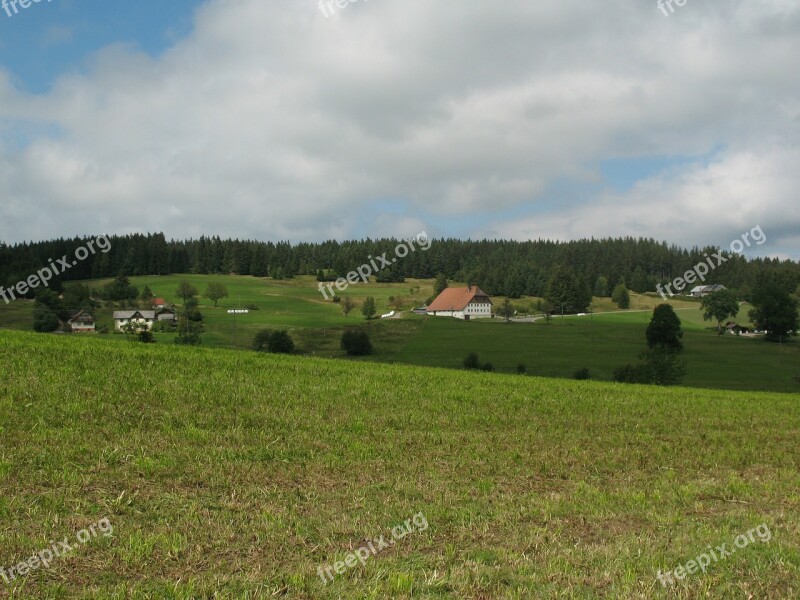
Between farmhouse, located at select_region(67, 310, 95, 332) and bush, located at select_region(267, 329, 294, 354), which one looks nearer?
bush, located at select_region(267, 329, 294, 354)

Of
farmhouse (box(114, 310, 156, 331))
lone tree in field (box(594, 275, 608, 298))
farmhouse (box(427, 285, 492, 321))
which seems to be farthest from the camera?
lone tree in field (box(594, 275, 608, 298))

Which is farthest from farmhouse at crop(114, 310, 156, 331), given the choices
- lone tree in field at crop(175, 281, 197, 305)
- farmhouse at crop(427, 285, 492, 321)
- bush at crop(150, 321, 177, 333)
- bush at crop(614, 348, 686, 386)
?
farmhouse at crop(427, 285, 492, 321)

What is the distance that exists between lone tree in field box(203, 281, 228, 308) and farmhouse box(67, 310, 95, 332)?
Result: 107 feet

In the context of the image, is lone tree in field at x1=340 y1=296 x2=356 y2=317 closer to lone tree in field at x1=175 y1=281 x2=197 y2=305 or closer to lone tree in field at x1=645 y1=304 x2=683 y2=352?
lone tree in field at x1=175 y1=281 x2=197 y2=305

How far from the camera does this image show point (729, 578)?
7.01m

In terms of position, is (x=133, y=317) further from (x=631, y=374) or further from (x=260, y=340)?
(x=631, y=374)

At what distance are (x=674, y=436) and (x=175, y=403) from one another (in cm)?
1376

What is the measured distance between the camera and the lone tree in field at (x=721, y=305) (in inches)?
4481

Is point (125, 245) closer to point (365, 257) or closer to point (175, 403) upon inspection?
point (365, 257)

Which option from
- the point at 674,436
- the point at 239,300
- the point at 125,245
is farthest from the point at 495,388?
the point at 125,245

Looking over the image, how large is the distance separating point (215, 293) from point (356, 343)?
48708 millimetres

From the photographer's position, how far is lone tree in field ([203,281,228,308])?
4560 inches

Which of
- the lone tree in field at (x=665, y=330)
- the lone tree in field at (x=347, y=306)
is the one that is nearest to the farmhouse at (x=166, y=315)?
the lone tree in field at (x=347, y=306)

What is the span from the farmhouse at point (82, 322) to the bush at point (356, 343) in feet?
112
